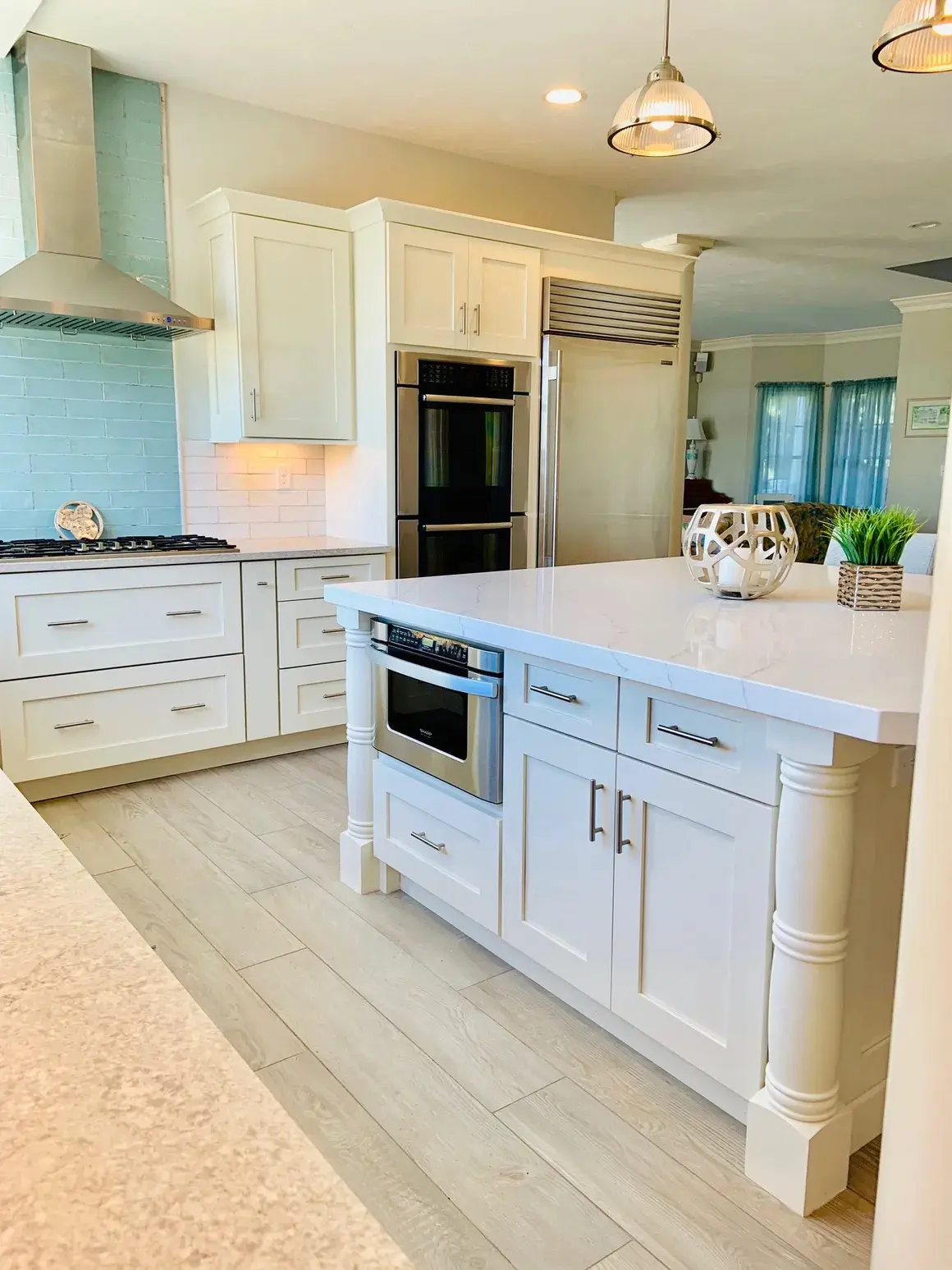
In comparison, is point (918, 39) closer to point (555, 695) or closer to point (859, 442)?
point (555, 695)

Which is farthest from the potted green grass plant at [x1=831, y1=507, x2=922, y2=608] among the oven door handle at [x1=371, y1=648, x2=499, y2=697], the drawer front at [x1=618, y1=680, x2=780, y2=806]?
the oven door handle at [x1=371, y1=648, x2=499, y2=697]

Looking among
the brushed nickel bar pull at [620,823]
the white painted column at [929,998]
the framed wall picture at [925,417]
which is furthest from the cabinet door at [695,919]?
the framed wall picture at [925,417]

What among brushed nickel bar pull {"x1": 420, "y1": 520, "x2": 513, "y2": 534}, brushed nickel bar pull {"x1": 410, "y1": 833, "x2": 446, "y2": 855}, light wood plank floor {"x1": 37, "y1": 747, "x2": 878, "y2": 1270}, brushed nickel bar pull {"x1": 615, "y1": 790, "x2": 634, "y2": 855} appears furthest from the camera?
brushed nickel bar pull {"x1": 420, "y1": 520, "x2": 513, "y2": 534}

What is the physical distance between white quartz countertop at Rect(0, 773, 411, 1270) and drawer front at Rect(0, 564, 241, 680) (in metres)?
3.00

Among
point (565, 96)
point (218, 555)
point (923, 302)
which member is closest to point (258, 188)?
point (565, 96)

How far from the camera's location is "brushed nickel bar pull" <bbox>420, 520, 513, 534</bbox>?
14.0 ft

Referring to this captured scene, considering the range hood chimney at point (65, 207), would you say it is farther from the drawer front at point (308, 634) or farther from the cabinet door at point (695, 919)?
the cabinet door at point (695, 919)

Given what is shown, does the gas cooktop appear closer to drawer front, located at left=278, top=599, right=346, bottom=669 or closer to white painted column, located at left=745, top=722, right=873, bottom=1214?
drawer front, located at left=278, top=599, right=346, bottom=669

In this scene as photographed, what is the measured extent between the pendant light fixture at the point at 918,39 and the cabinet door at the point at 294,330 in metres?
2.46

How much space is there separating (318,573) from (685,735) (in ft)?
8.43

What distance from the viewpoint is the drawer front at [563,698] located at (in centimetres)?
188

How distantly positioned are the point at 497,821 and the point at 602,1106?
65 centimetres

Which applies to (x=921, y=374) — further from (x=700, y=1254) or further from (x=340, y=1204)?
(x=340, y=1204)

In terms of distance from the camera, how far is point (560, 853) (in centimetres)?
204
